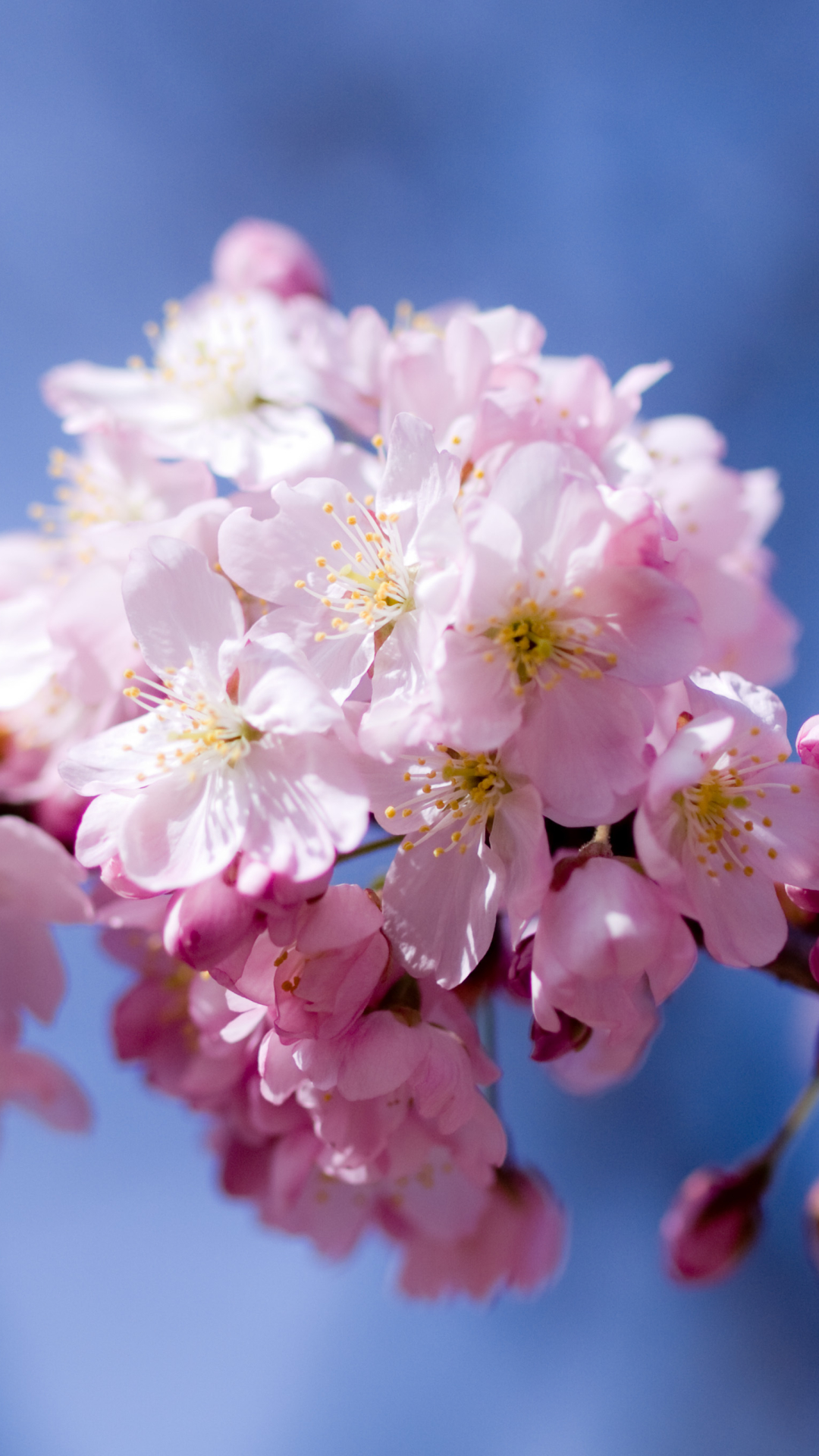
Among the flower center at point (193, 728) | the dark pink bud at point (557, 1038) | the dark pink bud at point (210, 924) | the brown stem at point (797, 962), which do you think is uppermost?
the brown stem at point (797, 962)

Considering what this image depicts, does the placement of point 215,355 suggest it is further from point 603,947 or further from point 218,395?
point 603,947

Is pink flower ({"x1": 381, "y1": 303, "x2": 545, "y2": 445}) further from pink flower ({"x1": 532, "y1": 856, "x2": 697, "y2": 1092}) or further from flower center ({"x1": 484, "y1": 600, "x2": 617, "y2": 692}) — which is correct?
pink flower ({"x1": 532, "y1": 856, "x2": 697, "y2": 1092})

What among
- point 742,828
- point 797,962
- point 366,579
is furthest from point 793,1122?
point 366,579

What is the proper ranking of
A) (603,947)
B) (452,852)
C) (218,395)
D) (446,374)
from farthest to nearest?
(218,395), (446,374), (452,852), (603,947)

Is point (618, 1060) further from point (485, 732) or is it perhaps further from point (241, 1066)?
point (485, 732)

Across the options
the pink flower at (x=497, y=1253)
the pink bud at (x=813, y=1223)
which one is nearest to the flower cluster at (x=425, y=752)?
the pink flower at (x=497, y=1253)

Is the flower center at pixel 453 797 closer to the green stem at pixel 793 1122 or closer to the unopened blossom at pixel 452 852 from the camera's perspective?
the unopened blossom at pixel 452 852

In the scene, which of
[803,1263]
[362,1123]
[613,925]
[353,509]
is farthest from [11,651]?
[803,1263]
